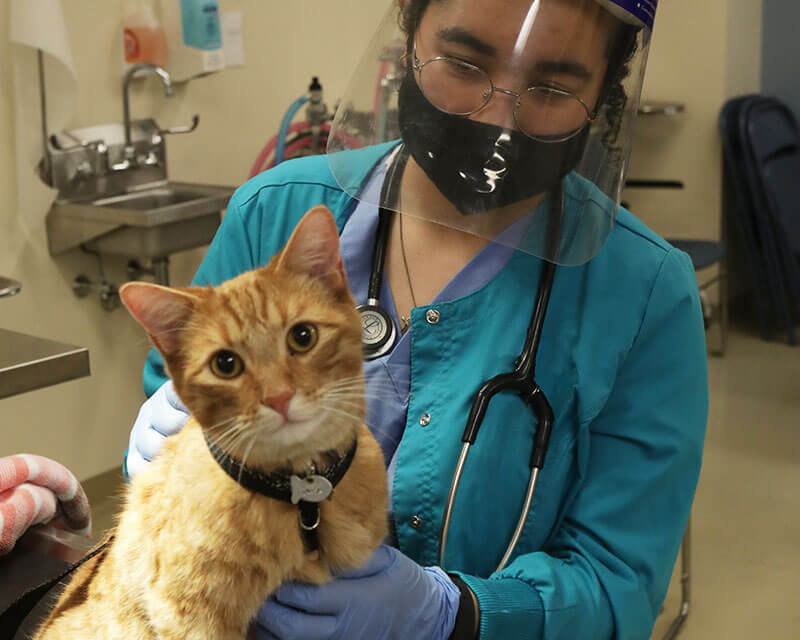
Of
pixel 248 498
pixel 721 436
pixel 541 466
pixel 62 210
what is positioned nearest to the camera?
pixel 248 498

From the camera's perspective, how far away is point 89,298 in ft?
10.0

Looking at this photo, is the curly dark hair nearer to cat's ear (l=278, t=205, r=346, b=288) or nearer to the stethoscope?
the stethoscope

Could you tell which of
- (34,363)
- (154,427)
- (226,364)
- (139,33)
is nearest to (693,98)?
(139,33)

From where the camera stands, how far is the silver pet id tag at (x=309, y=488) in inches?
31.4

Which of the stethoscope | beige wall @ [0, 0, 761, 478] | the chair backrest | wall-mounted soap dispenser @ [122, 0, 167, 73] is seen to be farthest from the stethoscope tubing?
the chair backrest

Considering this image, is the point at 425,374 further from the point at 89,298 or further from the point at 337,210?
the point at 89,298

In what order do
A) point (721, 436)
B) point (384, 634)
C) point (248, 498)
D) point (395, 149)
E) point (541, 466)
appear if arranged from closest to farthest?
point (248, 498)
point (384, 634)
point (541, 466)
point (395, 149)
point (721, 436)

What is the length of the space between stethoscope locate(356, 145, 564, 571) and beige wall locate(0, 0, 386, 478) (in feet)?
5.39

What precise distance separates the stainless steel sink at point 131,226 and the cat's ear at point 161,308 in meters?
2.04

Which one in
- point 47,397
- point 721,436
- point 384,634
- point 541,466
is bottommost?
point 721,436

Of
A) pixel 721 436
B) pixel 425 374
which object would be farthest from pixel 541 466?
pixel 721 436

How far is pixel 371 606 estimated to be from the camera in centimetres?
92

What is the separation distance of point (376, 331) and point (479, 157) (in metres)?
0.25

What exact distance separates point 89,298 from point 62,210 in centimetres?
33
